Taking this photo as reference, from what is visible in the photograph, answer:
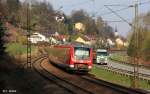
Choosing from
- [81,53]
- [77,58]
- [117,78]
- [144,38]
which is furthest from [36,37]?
[77,58]

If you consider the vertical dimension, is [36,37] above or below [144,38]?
above

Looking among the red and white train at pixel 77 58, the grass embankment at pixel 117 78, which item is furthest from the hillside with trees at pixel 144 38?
the red and white train at pixel 77 58

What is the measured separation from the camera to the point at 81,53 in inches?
1583

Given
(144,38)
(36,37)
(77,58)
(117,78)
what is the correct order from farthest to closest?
(36,37) < (144,38) < (117,78) < (77,58)

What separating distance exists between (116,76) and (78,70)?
37.2 feet

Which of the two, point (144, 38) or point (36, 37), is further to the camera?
point (36, 37)

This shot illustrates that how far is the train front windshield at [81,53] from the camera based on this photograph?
3991cm

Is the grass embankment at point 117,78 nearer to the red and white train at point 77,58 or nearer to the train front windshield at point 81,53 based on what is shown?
the red and white train at point 77,58

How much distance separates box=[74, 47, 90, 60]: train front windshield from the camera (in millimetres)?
39906

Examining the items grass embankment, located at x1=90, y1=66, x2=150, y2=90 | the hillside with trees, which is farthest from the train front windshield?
the hillside with trees

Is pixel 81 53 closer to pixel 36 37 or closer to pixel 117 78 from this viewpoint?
pixel 117 78

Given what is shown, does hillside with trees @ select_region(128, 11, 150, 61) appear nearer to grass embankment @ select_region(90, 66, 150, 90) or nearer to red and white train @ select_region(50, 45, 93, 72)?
grass embankment @ select_region(90, 66, 150, 90)

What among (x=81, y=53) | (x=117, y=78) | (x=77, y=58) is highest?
(x=81, y=53)

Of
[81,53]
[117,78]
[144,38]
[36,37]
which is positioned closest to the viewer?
[81,53]
